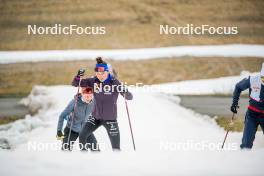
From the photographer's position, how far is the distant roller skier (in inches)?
184

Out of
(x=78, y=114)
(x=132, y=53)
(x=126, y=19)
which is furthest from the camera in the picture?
(x=126, y=19)

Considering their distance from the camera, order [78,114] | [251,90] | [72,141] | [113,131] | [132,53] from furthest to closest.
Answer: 1. [132,53]
2. [72,141]
3. [78,114]
4. [251,90]
5. [113,131]

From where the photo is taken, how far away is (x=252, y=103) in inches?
189

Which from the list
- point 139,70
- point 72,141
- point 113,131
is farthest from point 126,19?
point 113,131

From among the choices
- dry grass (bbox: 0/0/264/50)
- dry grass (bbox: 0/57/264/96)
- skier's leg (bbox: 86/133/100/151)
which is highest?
dry grass (bbox: 0/0/264/50)

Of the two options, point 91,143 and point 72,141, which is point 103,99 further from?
point 72,141

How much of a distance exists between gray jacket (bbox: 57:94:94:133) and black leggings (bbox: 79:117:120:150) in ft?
0.60

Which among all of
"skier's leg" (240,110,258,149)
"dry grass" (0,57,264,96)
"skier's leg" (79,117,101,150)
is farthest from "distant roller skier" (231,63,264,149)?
"dry grass" (0,57,264,96)

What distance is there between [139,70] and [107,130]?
8723mm

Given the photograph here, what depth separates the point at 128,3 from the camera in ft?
49.2

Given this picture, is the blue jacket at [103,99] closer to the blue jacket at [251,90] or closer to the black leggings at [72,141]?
the black leggings at [72,141]

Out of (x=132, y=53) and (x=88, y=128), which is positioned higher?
(x=132, y=53)

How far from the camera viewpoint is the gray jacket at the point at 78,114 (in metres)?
4.86

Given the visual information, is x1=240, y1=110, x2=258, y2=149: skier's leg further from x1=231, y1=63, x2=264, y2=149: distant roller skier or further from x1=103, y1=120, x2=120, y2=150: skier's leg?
x1=103, y1=120, x2=120, y2=150: skier's leg
